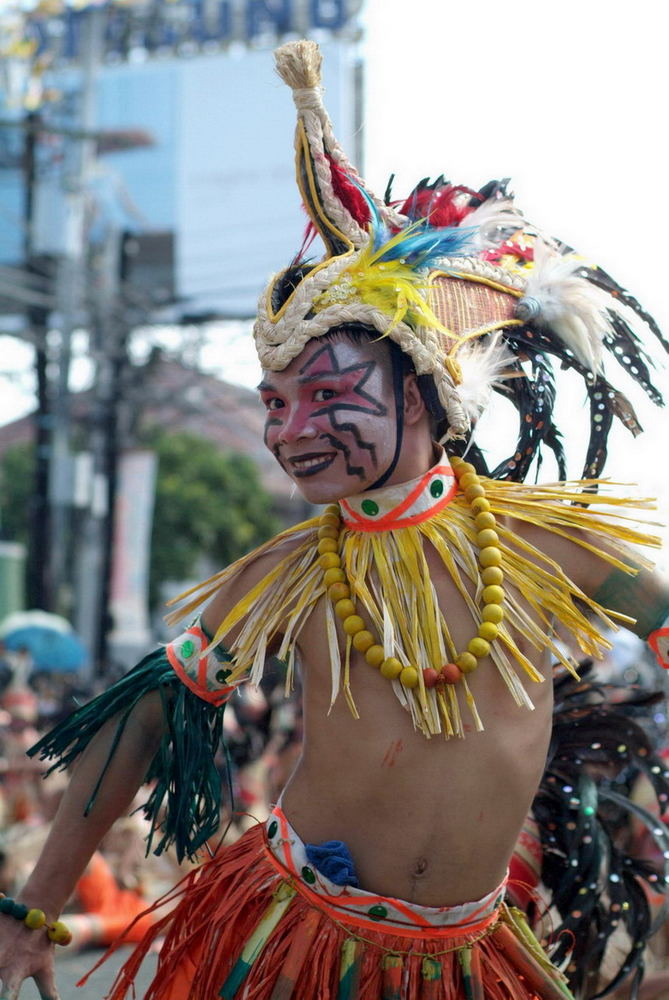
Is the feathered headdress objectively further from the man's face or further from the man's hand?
the man's hand

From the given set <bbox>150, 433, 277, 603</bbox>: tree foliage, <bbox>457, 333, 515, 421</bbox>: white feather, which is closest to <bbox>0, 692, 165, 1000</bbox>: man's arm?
<bbox>457, 333, 515, 421</bbox>: white feather

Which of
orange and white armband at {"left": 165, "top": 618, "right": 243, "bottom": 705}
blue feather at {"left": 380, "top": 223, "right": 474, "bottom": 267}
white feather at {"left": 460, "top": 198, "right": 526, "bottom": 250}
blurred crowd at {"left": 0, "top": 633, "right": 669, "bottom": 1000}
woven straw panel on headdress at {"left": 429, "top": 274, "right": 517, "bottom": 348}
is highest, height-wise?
white feather at {"left": 460, "top": 198, "right": 526, "bottom": 250}

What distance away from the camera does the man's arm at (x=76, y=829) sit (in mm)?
2273

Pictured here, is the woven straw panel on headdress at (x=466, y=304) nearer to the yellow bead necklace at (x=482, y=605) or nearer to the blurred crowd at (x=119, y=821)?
the yellow bead necklace at (x=482, y=605)

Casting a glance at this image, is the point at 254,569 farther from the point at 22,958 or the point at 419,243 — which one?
the point at 22,958

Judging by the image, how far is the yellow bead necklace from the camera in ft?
7.04

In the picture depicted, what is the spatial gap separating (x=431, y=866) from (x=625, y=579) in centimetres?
66

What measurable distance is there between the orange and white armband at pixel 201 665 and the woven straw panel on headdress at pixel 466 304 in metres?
0.79

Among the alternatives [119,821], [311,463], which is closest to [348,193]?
[311,463]

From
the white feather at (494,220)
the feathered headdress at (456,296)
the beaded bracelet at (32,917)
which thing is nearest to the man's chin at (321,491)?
the feathered headdress at (456,296)

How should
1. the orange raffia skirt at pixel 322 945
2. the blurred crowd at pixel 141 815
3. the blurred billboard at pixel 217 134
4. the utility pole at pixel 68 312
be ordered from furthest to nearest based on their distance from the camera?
the blurred billboard at pixel 217 134
the utility pole at pixel 68 312
the blurred crowd at pixel 141 815
the orange raffia skirt at pixel 322 945

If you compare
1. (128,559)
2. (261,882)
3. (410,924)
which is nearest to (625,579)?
(410,924)

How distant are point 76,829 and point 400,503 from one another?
90 cm

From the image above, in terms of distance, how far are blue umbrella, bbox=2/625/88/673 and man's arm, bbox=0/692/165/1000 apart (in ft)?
35.7
